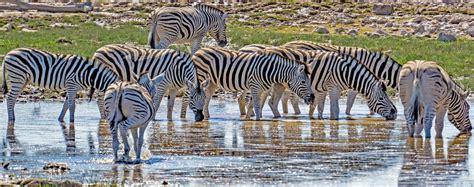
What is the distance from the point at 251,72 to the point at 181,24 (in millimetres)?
5497

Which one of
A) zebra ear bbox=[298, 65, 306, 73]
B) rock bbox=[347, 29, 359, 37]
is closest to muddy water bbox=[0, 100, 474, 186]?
zebra ear bbox=[298, 65, 306, 73]

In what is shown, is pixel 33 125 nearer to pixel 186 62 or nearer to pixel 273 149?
pixel 186 62

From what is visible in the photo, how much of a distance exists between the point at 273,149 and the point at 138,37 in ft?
61.4

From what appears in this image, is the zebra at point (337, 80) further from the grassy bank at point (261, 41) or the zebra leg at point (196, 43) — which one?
the grassy bank at point (261, 41)

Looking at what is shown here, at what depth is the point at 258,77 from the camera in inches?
783

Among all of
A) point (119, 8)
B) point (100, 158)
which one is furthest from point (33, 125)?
point (119, 8)

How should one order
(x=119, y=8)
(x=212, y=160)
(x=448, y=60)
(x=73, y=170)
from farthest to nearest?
1. (x=119, y=8)
2. (x=448, y=60)
3. (x=212, y=160)
4. (x=73, y=170)

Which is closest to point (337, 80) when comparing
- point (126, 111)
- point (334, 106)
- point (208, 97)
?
point (334, 106)

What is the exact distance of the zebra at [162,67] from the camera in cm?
1884

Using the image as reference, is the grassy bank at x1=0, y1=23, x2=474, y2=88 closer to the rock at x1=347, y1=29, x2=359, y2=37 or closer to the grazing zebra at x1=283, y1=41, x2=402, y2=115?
the rock at x1=347, y1=29, x2=359, y2=37

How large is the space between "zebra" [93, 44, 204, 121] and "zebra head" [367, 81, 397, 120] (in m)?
2.82

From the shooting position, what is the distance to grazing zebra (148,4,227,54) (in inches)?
977

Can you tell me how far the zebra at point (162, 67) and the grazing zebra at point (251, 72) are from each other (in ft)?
2.53

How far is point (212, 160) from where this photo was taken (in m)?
13.5
